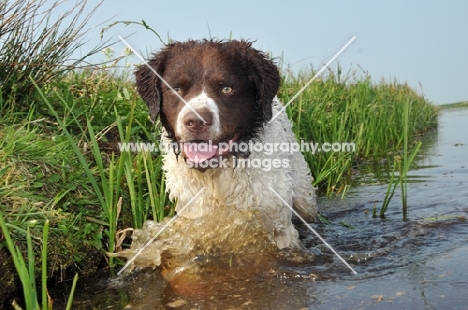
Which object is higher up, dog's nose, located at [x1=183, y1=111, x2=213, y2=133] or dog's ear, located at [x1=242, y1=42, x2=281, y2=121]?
dog's ear, located at [x1=242, y1=42, x2=281, y2=121]

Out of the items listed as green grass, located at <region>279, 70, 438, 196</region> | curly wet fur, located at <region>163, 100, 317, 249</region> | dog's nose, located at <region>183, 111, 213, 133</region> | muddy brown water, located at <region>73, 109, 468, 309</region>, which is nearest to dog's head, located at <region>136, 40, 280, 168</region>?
dog's nose, located at <region>183, 111, 213, 133</region>

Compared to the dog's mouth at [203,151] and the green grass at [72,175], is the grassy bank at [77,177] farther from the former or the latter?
the dog's mouth at [203,151]

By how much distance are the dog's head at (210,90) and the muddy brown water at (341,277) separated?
0.84m

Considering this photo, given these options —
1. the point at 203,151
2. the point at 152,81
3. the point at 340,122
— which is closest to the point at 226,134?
the point at 203,151

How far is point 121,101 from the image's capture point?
5.71m

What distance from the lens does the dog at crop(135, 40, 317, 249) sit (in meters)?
3.59

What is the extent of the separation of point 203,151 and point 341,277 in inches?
46.1

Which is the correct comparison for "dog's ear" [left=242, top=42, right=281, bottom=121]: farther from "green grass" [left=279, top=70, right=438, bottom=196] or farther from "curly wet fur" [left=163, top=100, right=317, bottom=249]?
"green grass" [left=279, top=70, right=438, bottom=196]

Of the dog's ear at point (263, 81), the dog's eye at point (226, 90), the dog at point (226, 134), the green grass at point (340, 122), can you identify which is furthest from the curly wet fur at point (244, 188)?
the green grass at point (340, 122)

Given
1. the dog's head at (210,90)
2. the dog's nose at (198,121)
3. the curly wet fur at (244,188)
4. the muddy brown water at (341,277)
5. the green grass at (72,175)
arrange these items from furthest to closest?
the curly wet fur at (244,188) → the green grass at (72,175) → the dog's head at (210,90) → the dog's nose at (198,121) → the muddy brown water at (341,277)

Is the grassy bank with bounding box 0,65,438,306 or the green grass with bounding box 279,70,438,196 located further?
the green grass with bounding box 279,70,438,196

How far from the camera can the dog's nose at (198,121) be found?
3256mm

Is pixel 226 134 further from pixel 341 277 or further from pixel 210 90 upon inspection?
pixel 341 277

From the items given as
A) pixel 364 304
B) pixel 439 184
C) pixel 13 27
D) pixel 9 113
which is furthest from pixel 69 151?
pixel 439 184
